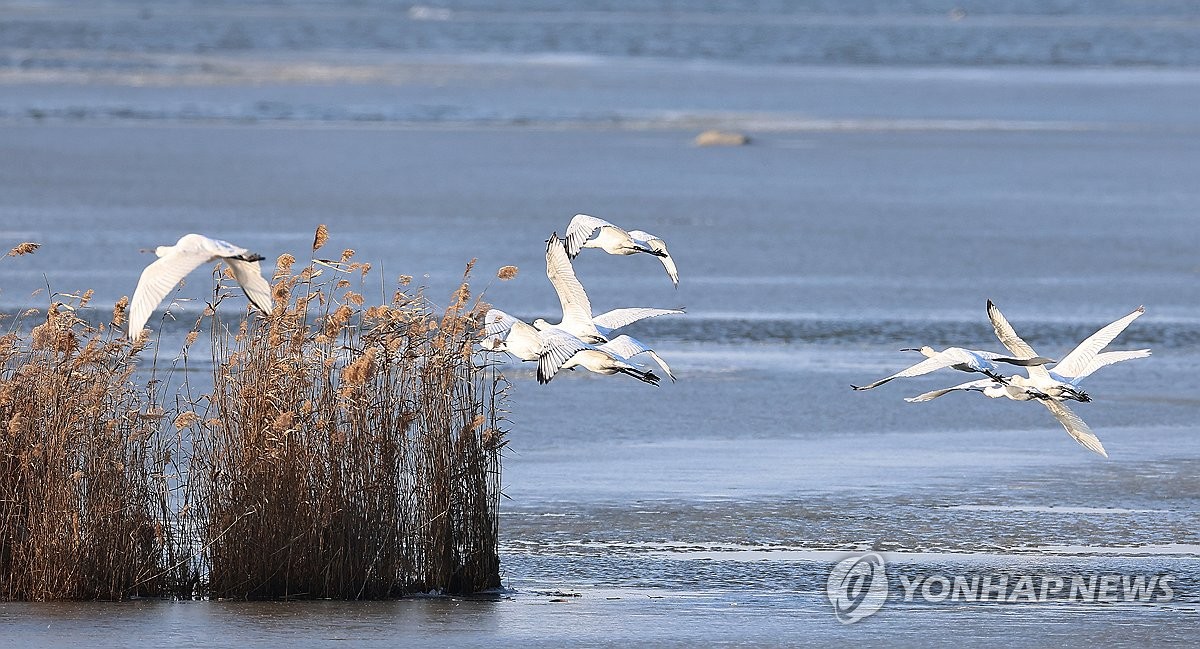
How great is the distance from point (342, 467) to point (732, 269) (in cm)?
964

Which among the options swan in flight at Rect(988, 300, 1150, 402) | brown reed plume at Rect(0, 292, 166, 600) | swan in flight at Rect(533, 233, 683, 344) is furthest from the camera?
brown reed plume at Rect(0, 292, 166, 600)

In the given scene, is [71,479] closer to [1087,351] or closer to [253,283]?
[253,283]

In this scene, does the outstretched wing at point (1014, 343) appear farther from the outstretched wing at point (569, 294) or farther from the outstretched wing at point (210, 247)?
the outstretched wing at point (210, 247)

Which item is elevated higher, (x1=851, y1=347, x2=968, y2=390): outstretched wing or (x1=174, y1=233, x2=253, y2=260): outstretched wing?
(x1=174, y1=233, x2=253, y2=260): outstretched wing

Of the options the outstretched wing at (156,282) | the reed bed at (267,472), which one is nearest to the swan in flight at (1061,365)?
the reed bed at (267,472)

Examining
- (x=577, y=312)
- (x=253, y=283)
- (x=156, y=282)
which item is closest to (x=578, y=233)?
(x=577, y=312)

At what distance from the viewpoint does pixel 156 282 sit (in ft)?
20.6

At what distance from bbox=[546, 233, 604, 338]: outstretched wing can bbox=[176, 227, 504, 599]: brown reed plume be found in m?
0.55

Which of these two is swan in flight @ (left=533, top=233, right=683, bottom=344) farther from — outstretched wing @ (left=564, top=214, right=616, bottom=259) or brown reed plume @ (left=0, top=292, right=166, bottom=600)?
brown reed plume @ (left=0, top=292, right=166, bottom=600)

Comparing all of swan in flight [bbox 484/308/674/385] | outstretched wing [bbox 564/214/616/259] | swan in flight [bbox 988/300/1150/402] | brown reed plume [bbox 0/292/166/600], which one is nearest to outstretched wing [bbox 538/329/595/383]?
swan in flight [bbox 484/308/674/385]

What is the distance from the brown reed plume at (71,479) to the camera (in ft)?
23.0

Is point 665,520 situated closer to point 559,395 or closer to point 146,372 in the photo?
point 559,395

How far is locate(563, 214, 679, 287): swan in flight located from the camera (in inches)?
260

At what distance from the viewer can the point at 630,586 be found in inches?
294
